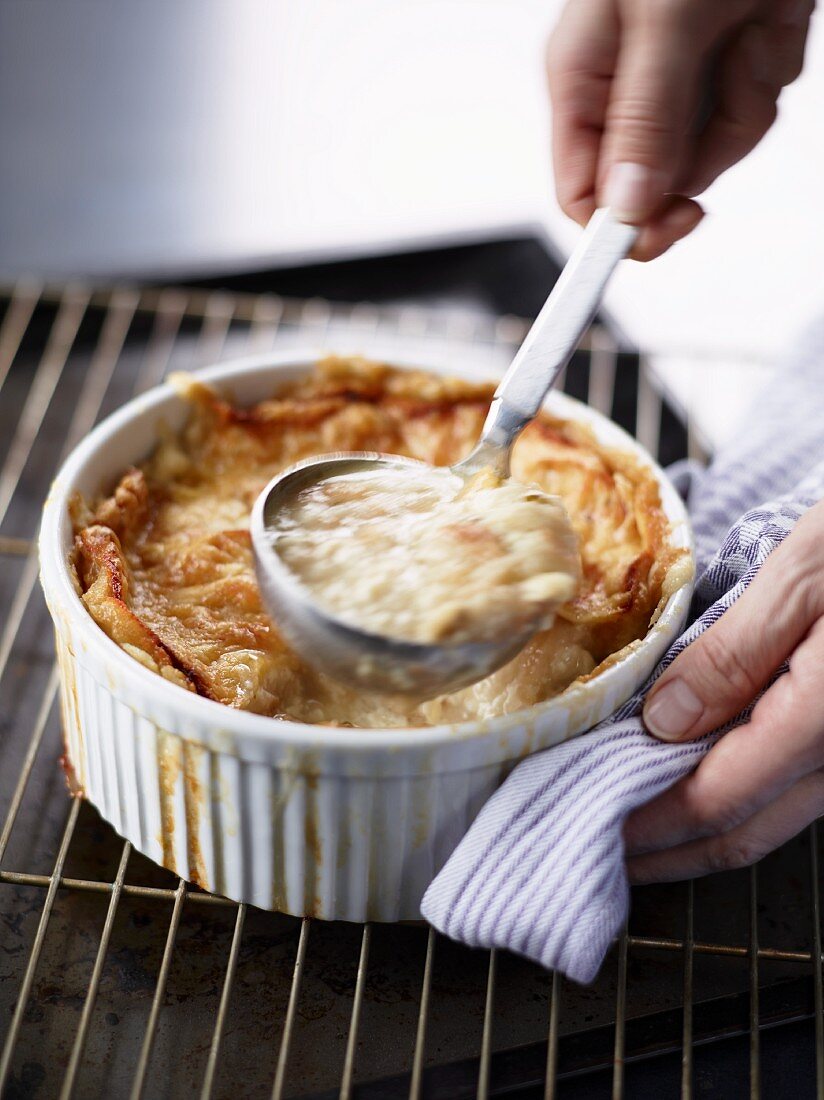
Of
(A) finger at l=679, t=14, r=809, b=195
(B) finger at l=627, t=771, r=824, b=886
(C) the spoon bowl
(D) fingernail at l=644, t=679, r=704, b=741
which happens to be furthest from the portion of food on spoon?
(A) finger at l=679, t=14, r=809, b=195

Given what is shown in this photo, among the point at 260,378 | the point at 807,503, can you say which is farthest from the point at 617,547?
the point at 260,378

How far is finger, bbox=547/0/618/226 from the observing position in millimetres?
1272

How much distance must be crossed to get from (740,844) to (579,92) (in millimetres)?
838

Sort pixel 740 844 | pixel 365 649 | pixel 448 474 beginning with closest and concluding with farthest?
pixel 365 649 → pixel 740 844 → pixel 448 474

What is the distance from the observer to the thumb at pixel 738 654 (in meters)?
1.12

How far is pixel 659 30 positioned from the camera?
119 cm

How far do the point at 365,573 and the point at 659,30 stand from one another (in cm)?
63

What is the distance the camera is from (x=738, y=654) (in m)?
1.13

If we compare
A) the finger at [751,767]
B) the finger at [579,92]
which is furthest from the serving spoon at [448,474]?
the finger at [751,767]

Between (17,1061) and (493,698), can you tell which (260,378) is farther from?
(17,1061)

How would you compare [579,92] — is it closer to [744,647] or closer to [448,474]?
[448,474]

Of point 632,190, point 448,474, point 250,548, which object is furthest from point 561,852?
point 632,190

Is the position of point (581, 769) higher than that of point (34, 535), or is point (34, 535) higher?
Answer: point (581, 769)

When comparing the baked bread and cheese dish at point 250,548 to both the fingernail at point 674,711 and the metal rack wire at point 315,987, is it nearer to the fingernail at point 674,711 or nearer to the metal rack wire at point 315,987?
the fingernail at point 674,711
